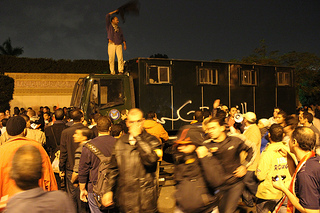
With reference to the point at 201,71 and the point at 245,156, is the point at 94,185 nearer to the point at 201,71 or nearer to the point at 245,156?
the point at 245,156

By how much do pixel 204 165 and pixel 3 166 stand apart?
221cm

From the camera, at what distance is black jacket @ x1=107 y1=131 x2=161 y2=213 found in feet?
10.0

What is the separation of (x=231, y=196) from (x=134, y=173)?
173 centimetres

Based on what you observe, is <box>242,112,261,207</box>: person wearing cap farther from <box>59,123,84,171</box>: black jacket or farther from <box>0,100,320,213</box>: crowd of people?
<box>59,123,84,171</box>: black jacket

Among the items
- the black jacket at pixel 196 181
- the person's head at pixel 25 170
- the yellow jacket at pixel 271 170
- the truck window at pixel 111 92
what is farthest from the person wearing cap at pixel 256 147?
the truck window at pixel 111 92

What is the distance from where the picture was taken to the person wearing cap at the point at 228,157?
3914 millimetres

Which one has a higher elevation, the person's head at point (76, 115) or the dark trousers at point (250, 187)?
the person's head at point (76, 115)

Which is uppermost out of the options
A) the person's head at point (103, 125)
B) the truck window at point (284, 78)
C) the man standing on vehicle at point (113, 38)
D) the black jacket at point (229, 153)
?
the man standing on vehicle at point (113, 38)

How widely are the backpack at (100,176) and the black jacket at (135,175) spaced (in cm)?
43

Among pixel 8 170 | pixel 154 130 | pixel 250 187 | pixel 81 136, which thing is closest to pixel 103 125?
pixel 81 136

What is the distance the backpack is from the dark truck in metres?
5.02

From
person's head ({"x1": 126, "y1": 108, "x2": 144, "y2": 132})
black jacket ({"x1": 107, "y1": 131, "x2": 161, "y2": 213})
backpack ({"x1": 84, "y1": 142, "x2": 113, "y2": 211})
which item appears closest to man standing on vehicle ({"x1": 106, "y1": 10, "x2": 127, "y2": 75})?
backpack ({"x1": 84, "y1": 142, "x2": 113, "y2": 211})

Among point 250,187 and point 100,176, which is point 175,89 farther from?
point 100,176

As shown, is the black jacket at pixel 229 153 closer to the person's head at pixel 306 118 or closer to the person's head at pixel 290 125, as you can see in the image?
the person's head at pixel 290 125
